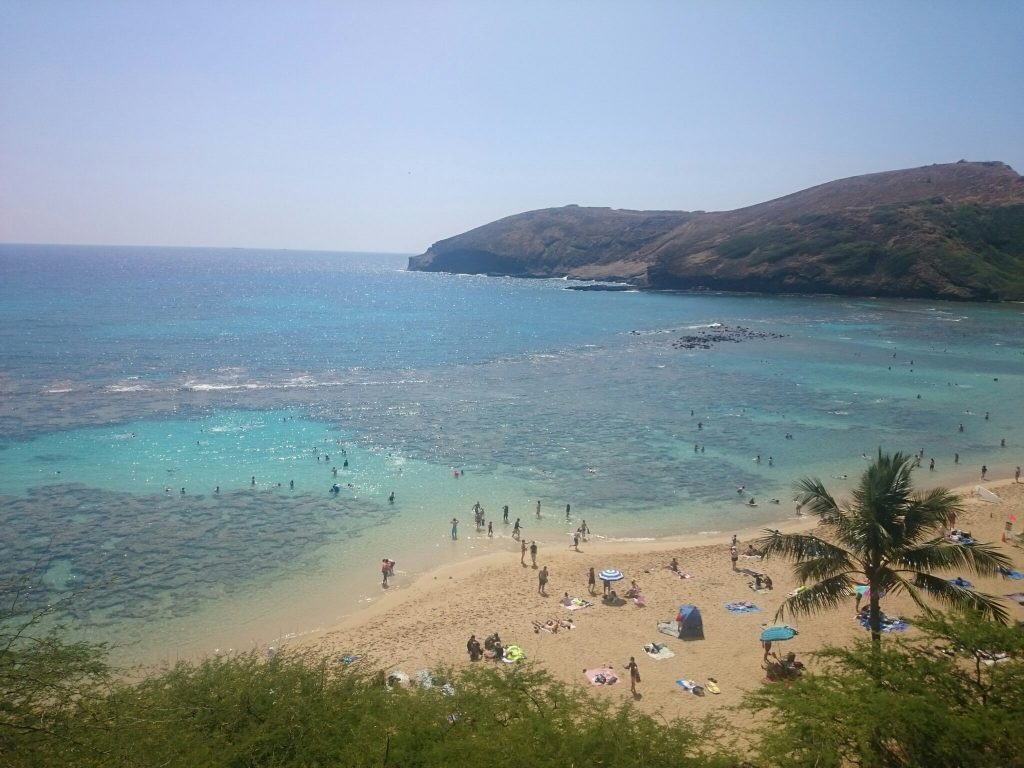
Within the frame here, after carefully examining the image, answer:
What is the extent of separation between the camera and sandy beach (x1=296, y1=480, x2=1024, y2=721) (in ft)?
65.0

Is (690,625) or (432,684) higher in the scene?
(432,684)

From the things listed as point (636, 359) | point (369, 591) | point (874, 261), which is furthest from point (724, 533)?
point (874, 261)

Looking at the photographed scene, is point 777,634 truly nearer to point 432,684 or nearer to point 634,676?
point 634,676

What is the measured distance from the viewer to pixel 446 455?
43.1 meters

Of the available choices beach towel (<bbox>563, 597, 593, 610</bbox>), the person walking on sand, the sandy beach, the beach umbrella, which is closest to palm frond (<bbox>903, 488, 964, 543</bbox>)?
the sandy beach

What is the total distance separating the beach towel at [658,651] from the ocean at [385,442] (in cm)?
995

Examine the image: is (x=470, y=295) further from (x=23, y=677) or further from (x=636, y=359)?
(x=23, y=677)

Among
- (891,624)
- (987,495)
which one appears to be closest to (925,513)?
(891,624)

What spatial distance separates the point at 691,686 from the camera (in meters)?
18.6

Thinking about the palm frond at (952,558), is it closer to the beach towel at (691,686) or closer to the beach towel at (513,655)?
the beach towel at (691,686)

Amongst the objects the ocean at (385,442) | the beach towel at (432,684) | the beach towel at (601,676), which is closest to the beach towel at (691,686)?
the beach towel at (601,676)

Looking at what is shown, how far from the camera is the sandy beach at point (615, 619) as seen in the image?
65.0ft

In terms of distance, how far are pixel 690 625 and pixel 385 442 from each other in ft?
93.5

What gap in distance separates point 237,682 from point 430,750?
16.4ft
